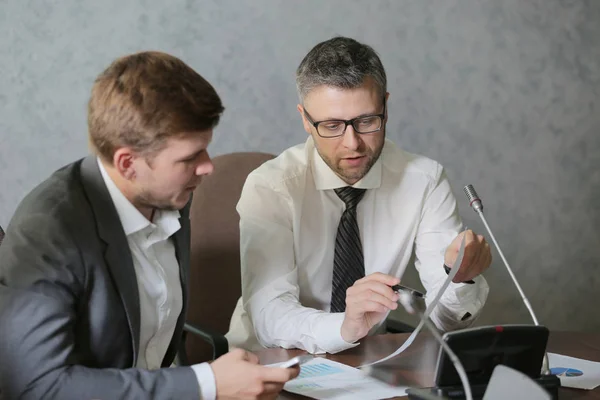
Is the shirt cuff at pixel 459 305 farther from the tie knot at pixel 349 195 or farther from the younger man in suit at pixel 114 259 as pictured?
the younger man in suit at pixel 114 259

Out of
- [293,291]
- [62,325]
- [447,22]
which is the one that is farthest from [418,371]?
[447,22]

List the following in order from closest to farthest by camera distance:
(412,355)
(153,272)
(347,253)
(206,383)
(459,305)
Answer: (206,383), (153,272), (412,355), (459,305), (347,253)

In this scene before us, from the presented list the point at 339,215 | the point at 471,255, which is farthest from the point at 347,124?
the point at 471,255

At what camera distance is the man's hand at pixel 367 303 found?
161 centimetres

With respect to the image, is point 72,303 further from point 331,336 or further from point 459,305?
point 459,305

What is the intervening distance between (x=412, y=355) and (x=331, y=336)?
0.58 feet

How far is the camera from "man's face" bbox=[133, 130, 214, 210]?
1.41 metres

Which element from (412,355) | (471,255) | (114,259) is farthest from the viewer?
(471,255)

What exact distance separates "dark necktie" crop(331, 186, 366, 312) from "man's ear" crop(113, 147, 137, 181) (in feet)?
2.64

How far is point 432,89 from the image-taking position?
293 cm

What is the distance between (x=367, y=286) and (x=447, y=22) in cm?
160

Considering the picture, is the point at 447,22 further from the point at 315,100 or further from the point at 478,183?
the point at 315,100

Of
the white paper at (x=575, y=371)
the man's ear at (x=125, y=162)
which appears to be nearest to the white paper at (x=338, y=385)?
the white paper at (x=575, y=371)

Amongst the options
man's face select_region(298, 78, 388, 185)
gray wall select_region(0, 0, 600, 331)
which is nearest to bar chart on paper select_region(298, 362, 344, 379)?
man's face select_region(298, 78, 388, 185)
